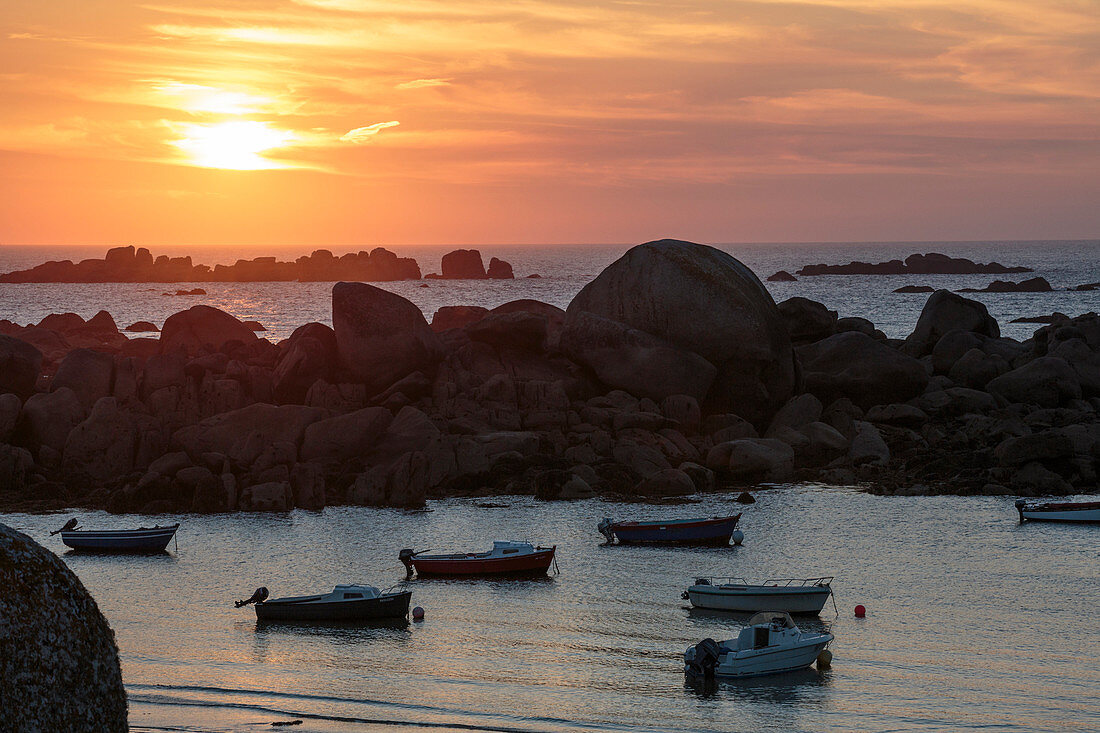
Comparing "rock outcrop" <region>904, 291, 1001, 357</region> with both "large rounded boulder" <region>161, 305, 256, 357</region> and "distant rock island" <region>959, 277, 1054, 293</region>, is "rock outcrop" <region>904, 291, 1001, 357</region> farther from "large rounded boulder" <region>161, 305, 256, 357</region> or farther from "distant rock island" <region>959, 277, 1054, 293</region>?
"distant rock island" <region>959, 277, 1054, 293</region>

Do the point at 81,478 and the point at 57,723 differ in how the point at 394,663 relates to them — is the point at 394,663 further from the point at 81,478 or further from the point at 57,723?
the point at 81,478

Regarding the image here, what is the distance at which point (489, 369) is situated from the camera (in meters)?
54.3

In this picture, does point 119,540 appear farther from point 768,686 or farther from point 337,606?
point 768,686

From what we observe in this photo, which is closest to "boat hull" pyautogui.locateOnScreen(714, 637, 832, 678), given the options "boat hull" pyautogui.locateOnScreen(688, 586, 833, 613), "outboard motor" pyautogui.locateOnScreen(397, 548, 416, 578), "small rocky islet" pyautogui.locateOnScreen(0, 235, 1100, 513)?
"boat hull" pyautogui.locateOnScreen(688, 586, 833, 613)

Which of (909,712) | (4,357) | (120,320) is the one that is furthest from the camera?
(120,320)

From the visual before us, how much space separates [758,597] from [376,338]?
25630 mm

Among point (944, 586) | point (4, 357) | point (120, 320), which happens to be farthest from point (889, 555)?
point (120, 320)

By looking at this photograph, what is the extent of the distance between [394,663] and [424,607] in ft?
16.8

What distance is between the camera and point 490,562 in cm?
3453

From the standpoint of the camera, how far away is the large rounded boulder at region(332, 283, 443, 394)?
168 feet

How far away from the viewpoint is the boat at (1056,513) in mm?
39719

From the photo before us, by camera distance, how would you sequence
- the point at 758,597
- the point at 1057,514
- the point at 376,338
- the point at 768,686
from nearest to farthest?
the point at 768,686, the point at 758,597, the point at 1057,514, the point at 376,338

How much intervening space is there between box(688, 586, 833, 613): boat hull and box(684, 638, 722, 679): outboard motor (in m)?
5.52

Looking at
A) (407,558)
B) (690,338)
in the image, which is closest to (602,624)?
(407,558)
